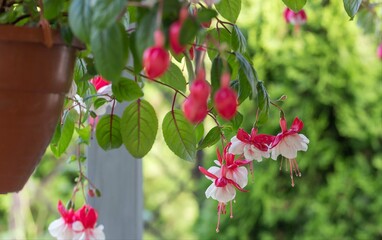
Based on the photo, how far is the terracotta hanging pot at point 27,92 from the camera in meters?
0.67

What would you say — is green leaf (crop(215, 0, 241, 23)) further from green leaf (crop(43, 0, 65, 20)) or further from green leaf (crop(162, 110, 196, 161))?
green leaf (crop(43, 0, 65, 20))

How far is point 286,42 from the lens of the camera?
268 cm

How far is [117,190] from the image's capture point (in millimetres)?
1495

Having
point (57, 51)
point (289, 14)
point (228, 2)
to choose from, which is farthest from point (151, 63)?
point (289, 14)

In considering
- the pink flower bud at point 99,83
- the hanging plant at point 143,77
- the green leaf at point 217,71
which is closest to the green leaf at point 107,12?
the hanging plant at point 143,77

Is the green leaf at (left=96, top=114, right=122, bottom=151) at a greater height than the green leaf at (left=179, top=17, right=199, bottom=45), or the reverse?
the green leaf at (left=179, top=17, right=199, bottom=45)

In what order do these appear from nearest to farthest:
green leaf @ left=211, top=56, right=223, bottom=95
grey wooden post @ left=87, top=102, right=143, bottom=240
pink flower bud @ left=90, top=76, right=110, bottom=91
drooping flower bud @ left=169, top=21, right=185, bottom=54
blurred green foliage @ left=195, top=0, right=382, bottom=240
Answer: drooping flower bud @ left=169, top=21, right=185, bottom=54 → green leaf @ left=211, top=56, right=223, bottom=95 → pink flower bud @ left=90, top=76, right=110, bottom=91 → grey wooden post @ left=87, top=102, right=143, bottom=240 → blurred green foliage @ left=195, top=0, right=382, bottom=240

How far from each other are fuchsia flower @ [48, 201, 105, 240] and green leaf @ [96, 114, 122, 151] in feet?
0.50

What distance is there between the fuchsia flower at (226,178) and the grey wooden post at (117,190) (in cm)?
60

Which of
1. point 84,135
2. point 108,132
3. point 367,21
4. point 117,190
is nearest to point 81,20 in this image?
point 108,132

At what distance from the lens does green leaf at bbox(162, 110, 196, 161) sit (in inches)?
33.3

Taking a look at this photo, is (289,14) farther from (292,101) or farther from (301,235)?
(301,235)

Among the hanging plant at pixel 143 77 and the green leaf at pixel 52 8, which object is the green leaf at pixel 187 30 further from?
the green leaf at pixel 52 8

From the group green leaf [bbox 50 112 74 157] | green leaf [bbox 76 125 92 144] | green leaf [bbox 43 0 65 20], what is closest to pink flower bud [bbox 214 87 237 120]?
green leaf [bbox 43 0 65 20]
